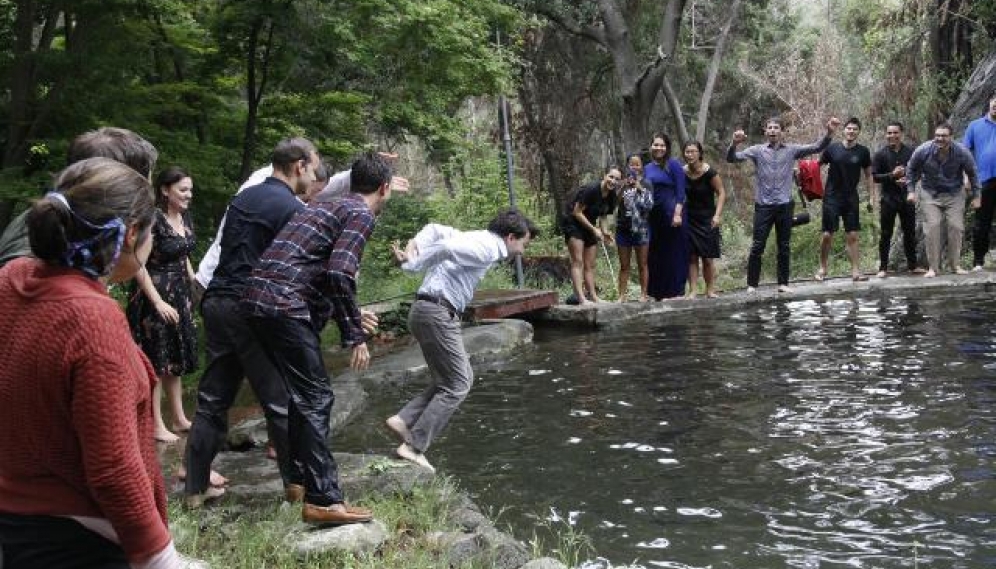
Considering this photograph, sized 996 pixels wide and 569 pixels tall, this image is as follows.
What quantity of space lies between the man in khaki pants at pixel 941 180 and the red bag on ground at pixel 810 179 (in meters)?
1.54

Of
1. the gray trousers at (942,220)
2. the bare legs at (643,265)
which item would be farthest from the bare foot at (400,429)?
the gray trousers at (942,220)

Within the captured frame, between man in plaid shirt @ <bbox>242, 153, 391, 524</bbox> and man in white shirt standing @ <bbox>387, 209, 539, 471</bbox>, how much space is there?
4.17 feet

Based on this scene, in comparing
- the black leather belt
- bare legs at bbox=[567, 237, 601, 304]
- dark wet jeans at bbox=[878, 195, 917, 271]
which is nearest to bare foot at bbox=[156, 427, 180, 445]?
the black leather belt

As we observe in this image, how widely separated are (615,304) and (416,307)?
620 cm

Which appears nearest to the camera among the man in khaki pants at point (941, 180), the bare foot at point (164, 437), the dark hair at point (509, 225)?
the dark hair at point (509, 225)

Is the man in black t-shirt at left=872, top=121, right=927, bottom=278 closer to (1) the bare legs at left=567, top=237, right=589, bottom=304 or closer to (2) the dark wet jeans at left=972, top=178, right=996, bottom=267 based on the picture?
(2) the dark wet jeans at left=972, top=178, right=996, bottom=267

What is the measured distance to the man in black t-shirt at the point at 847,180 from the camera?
12.9m

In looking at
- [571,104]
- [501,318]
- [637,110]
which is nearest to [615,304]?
[501,318]

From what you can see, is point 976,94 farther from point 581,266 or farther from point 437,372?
point 437,372

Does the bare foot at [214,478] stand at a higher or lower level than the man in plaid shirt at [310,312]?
lower

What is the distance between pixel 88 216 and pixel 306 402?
99.2 inches

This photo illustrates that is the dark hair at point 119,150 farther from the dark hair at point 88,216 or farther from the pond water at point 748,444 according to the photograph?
the pond water at point 748,444

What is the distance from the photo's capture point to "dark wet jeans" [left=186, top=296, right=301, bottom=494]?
16.8 ft

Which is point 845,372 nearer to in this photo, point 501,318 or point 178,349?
point 501,318
